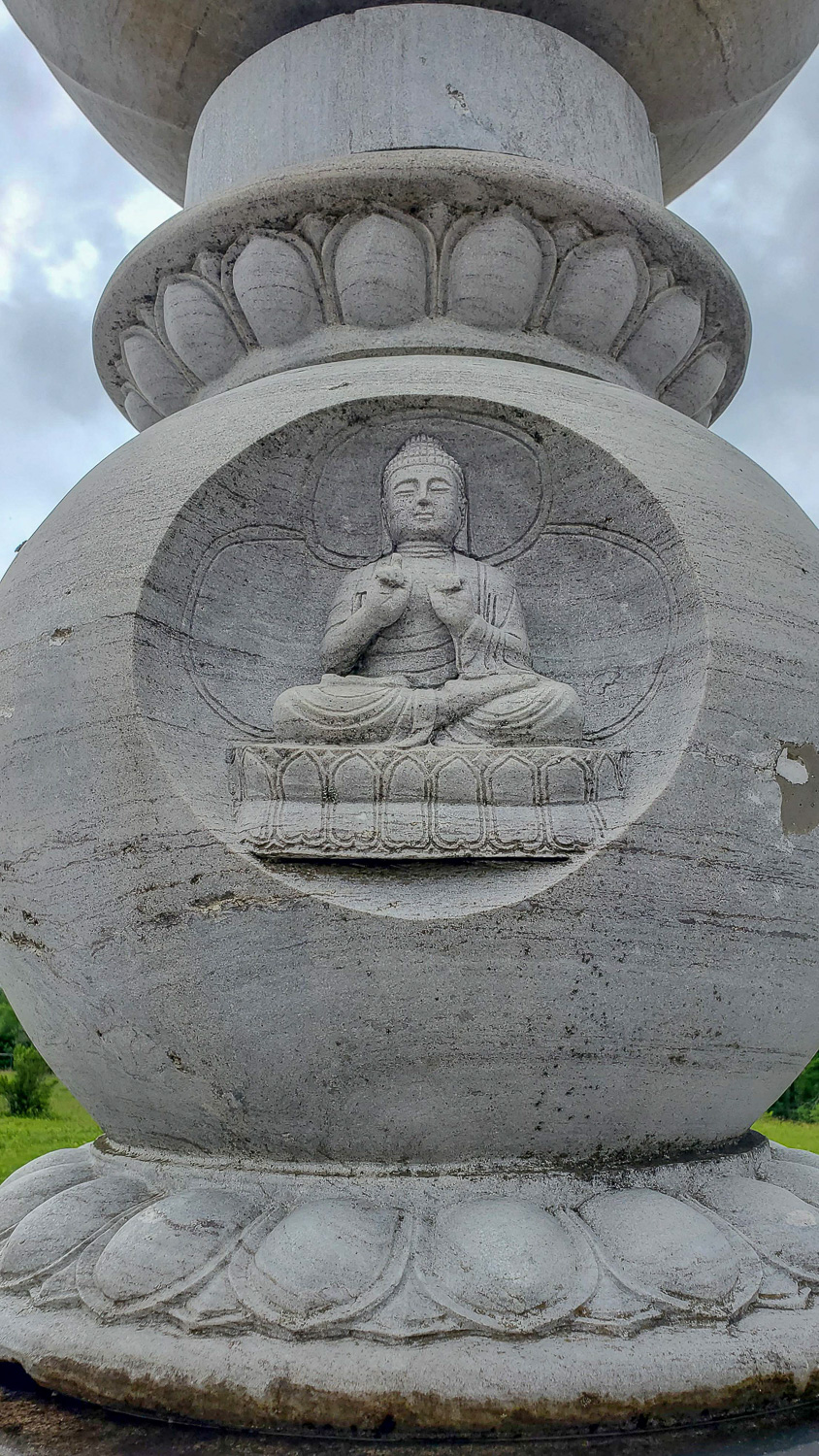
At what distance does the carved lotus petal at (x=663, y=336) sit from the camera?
4875mm

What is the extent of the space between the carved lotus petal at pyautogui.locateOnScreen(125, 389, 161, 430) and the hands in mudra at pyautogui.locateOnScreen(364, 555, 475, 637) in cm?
242

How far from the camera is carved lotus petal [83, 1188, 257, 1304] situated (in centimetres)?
267

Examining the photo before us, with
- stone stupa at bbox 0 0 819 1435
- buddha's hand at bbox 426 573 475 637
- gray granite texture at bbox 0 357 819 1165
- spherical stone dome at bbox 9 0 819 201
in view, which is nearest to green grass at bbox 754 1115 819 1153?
stone stupa at bbox 0 0 819 1435

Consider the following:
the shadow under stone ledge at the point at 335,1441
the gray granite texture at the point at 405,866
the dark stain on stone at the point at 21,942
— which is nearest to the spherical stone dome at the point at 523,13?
the gray granite texture at the point at 405,866

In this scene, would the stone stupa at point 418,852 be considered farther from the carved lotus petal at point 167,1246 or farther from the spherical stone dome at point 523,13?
the spherical stone dome at point 523,13

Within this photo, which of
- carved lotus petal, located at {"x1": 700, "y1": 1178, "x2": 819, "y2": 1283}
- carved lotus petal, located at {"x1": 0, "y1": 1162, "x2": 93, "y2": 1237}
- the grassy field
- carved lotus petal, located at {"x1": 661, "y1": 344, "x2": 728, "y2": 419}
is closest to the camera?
carved lotus petal, located at {"x1": 700, "y1": 1178, "x2": 819, "y2": 1283}

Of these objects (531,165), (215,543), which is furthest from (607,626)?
(531,165)

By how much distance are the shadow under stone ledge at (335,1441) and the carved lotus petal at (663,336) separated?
428 cm

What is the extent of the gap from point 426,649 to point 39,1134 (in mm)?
4330

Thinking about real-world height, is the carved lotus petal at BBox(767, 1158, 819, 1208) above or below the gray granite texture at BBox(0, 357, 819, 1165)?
below

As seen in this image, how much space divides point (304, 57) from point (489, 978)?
468 centimetres

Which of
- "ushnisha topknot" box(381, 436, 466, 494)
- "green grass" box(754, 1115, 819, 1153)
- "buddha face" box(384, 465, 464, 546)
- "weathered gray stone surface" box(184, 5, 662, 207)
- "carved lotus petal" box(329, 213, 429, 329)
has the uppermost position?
"weathered gray stone surface" box(184, 5, 662, 207)

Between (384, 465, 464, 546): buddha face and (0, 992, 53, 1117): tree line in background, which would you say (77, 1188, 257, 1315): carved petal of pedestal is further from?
(0, 992, 53, 1117): tree line in background

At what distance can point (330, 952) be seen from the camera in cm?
296
